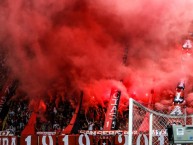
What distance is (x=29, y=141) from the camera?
13.7 meters

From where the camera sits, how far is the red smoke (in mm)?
10148

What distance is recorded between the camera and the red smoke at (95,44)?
10.1m

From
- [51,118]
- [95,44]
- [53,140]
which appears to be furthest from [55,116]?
[95,44]

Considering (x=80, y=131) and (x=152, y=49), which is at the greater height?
(x=152, y=49)

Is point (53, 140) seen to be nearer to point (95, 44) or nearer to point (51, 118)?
point (51, 118)

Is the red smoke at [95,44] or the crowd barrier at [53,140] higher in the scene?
the red smoke at [95,44]

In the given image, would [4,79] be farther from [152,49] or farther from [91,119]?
[152,49]

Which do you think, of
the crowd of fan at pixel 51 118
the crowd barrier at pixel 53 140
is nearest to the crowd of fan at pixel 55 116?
the crowd of fan at pixel 51 118

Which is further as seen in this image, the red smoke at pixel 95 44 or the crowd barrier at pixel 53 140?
the crowd barrier at pixel 53 140

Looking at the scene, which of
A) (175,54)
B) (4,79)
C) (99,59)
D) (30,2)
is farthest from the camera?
(4,79)

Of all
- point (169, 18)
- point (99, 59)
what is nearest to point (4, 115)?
point (99, 59)

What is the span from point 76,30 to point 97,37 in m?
0.69

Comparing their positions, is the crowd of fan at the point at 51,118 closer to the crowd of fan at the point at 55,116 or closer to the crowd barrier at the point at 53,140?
the crowd of fan at the point at 55,116

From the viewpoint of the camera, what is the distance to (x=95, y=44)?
Answer: 12758mm
